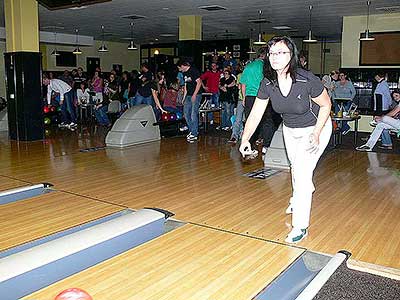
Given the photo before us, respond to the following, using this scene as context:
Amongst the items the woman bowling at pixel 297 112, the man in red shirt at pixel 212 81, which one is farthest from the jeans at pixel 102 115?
the woman bowling at pixel 297 112

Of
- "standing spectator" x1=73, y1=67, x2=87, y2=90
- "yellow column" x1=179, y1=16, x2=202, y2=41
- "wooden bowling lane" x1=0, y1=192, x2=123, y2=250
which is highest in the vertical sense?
"yellow column" x1=179, y1=16, x2=202, y2=41

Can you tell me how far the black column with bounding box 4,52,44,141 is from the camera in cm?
738

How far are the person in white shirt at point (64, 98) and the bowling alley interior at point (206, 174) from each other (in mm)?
29

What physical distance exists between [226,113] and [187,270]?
665 cm

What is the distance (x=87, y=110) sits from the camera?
1121cm

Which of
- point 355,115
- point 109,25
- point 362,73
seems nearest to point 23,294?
point 355,115

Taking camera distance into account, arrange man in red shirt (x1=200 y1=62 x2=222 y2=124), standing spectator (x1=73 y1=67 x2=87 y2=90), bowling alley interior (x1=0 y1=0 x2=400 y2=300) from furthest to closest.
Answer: standing spectator (x1=73 y1=67 x2=87 y2=90)
man in red shirt (x1=200 y1=62 x2=222 y2=124)
bowling alley interior (x1=0 y1=0 x2=400 y2=300)

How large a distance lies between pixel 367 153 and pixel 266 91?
406 cm

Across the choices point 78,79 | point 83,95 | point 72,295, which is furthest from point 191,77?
point 72,295

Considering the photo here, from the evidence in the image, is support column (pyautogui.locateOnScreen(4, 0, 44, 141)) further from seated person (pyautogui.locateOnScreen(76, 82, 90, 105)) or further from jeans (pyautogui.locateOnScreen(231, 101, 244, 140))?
jeans (pyautogui.locateOnScreen(231, 101, 244, 140))

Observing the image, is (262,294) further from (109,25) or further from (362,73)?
(109,25)

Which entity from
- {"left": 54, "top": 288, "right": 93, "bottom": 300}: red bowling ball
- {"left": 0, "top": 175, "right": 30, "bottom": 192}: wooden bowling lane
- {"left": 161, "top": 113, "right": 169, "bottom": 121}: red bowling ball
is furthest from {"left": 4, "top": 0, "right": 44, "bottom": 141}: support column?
{"left": 54, "top": 288, "right": 93, "bottom": 300}: red bowling ball

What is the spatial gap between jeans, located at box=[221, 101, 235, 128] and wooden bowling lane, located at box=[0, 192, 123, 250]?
517 centimetres

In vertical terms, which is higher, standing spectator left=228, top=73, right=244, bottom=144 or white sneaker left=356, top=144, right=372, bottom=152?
standing spectator left=228, top=73, right=244, bottom=144
